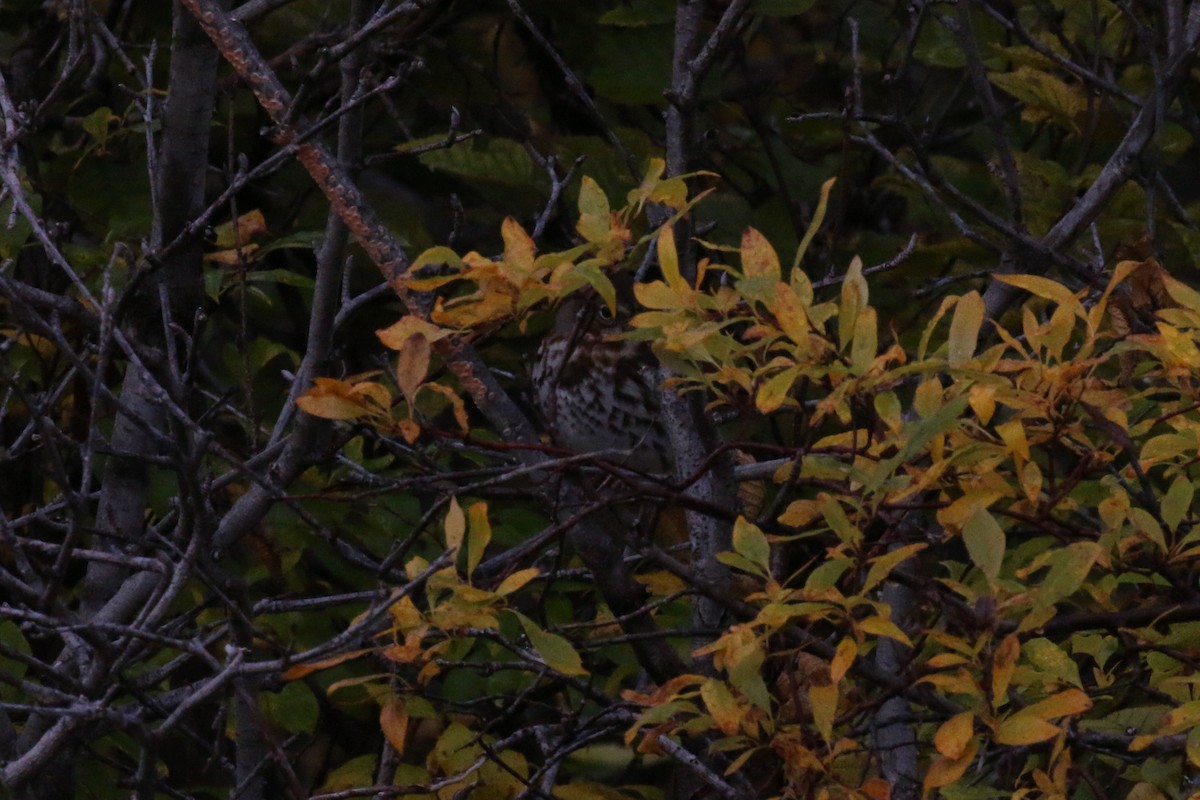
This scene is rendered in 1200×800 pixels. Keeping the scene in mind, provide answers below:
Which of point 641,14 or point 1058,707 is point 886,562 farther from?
point 641,14

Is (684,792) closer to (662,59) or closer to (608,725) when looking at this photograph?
(608,725)

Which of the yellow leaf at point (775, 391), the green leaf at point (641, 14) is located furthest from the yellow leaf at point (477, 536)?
the green leaf at point (641, 14)

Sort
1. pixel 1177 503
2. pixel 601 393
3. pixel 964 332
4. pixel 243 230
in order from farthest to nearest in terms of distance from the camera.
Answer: pixel 601 393, pixel 243 230, pixel 1177 503, pixel 964 332

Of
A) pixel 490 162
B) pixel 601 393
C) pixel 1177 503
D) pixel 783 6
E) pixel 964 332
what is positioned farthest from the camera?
pixel 601 393

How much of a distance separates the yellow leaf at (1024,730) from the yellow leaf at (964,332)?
401 millimetres

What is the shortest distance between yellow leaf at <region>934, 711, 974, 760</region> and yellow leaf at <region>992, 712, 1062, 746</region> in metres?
0.03

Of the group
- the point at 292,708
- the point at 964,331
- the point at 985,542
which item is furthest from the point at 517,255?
the point at 292,708

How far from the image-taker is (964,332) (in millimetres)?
1850

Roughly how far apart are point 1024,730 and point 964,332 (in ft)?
1.47

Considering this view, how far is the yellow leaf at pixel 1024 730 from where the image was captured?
1.71 m

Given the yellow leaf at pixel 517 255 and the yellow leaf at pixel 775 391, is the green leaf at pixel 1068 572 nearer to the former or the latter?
the yellow leaf at pixel 775 391

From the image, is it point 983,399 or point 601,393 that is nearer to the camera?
point 983,399

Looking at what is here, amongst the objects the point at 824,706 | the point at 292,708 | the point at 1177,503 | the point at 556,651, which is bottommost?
the point at 292,708

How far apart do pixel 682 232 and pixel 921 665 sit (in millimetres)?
720
